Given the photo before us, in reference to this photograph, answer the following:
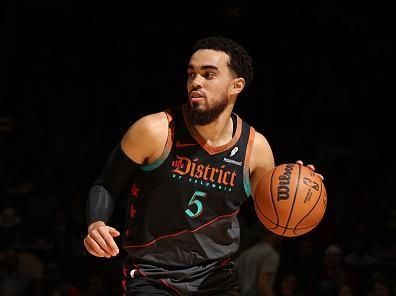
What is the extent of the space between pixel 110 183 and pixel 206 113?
59 centimetres

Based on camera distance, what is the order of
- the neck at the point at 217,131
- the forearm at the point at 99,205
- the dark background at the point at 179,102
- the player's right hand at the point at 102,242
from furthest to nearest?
1. the dark background at the point at 179,102
2. the neck at the point at 217,131
3. the forearm at the point at 99,205
4. the player's right hand at the point at 102,242

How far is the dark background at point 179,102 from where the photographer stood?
358 inches

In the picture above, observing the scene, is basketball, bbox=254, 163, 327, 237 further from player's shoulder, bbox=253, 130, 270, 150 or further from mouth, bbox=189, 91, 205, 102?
mouth, bbox=189, 91, 205, 102

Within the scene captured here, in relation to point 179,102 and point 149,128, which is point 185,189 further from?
point 179,102

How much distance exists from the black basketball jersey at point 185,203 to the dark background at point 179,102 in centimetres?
462

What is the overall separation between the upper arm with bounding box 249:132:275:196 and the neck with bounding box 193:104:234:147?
15 cm

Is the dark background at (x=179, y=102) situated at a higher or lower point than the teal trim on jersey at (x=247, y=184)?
higher

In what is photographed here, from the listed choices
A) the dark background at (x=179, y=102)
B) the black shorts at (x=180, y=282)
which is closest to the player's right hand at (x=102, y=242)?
the black shorts at (x=180, y=282)

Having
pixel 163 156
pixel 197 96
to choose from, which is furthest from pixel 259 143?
pixel 163 156

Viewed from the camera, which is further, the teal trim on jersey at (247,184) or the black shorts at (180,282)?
the teal trim on jersey at (247,184)

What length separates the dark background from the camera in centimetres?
909

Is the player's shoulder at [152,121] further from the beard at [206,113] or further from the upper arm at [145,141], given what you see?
the beard at [206,113]

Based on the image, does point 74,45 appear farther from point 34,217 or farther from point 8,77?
point 34,217

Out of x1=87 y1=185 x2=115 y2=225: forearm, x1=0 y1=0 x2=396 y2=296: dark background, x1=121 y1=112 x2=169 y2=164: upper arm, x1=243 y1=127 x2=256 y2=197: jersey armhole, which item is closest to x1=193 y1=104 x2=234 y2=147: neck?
x1=243 y1=127 x2=256 y2=197: jersey armhole
